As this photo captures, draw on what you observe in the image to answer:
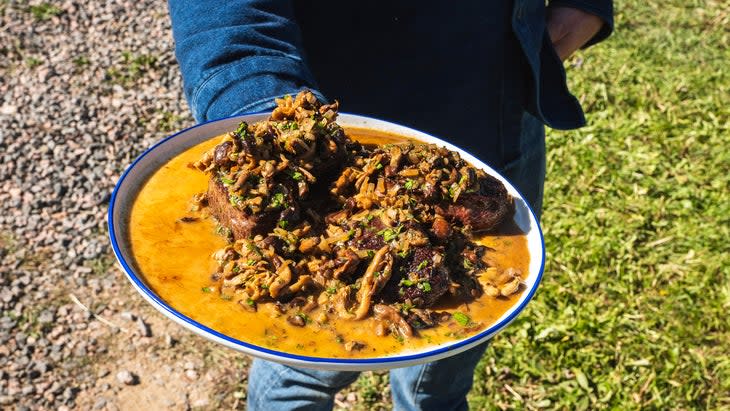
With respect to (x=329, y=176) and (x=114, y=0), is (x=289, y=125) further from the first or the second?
(x=114, y=0)

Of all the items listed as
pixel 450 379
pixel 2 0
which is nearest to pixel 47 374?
pixel 450 379

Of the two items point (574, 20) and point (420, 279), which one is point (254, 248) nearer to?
point (420, 279)

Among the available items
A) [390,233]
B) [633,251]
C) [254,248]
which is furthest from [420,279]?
[633,251]

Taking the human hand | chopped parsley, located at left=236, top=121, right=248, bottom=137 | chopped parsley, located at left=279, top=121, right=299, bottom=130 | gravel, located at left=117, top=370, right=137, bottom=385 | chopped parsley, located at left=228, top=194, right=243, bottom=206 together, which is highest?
chopped parsley, located at left=236, top=121, right=248, bottom=137

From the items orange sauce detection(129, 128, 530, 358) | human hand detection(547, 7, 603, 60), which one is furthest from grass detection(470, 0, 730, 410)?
orange sauce detection(129, 128, 530, 358)

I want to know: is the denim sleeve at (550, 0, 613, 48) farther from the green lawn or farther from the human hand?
the green lawn

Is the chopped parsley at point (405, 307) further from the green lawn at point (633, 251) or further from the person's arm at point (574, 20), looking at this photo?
the green lawn at point (633, 251)

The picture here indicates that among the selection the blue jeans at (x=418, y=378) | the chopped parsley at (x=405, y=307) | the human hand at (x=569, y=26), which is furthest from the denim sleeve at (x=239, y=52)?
the human hand at (x=569, y=26)
